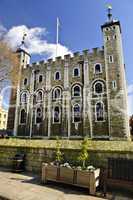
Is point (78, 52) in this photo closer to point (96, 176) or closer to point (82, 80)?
point (82, 80)

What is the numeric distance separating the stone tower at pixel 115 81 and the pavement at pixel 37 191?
46.5 ft

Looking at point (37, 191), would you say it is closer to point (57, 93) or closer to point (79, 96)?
point (79, 96)

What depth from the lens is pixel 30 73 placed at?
29469 mm

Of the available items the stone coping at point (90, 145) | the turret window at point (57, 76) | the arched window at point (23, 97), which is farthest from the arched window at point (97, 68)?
the stone coping at point (90, 145)

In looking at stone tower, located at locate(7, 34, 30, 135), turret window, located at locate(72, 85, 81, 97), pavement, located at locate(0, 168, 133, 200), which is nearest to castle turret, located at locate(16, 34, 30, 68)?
stone tower, located at locate(7, 34, 30, 135)

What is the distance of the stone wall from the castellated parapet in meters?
12.2

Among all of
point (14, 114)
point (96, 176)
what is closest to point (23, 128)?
point (14, 114)

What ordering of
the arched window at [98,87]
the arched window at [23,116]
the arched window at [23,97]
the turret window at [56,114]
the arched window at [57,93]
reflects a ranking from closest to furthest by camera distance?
1. the arched window at [98,87]
2. the turret window at [56,114]
3. the arched window at [57,93]
4. the arched window at [23,116]
5. the arched window at [23,97]

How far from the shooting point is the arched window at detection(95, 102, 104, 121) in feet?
70.9


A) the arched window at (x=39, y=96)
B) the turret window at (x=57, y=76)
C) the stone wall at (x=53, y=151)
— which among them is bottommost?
the stone wall at (x=53, y=151)

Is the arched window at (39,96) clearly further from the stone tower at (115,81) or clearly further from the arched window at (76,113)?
the stone tower at (115,81)

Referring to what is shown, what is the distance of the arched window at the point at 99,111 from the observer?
21.6 m

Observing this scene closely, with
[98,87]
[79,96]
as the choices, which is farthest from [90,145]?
[79,96]

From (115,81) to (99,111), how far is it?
4263 mm
